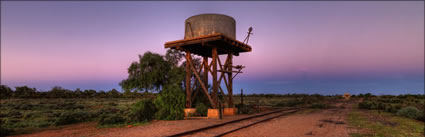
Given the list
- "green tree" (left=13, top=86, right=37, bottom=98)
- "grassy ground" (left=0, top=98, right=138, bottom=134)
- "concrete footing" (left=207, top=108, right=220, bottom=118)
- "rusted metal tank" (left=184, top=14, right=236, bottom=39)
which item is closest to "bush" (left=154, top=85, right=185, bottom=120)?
"concrete footing" (left=207, top=108, right=220, bottom=118)

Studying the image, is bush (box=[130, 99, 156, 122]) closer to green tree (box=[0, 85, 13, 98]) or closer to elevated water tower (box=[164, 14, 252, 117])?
elevated water tower (box=[164, 14, 252, 117])

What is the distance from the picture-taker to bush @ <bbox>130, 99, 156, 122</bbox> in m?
15.4

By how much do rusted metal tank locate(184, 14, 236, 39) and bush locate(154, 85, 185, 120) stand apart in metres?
3.92

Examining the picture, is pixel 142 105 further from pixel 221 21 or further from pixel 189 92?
pixel 221 21

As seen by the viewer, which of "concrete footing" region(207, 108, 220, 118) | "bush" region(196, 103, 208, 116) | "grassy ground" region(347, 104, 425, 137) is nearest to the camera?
"grassy ground" region(347, 104, 425, 137)

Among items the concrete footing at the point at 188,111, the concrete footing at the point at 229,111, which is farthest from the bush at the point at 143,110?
the concrete footing at the point at 229,111

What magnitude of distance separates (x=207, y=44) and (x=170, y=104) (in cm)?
455

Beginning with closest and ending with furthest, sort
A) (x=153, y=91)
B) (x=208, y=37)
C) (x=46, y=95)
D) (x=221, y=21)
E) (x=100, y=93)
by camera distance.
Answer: (x=208, y=37)
(x=221, y=21)
(x=153, y=91)
(x=46, y=95)
(x=100, y=93)

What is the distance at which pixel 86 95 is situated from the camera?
7869 centimetres

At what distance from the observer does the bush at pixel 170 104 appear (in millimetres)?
15106

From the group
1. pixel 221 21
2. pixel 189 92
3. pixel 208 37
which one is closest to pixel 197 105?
pixel 189 92

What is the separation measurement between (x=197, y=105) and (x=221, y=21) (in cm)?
597

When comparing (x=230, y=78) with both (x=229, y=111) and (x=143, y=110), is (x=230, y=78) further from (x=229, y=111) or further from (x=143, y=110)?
(x=143, y=110)

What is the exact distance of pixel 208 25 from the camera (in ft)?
52.6
